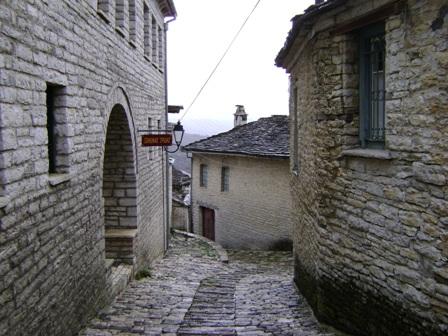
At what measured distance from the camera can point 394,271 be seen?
16.3 ft

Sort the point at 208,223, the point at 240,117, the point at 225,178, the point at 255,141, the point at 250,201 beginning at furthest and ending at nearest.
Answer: the point at 240,117 < the point at 208,223 < the point at 225,178 < the point at 255,141 < the point at 250,201

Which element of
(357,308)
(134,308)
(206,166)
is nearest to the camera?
(357,308)

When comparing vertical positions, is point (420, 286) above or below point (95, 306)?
above

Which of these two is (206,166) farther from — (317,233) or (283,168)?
(317,233)

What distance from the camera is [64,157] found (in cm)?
561

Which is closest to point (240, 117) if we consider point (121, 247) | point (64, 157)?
point (121, 247)

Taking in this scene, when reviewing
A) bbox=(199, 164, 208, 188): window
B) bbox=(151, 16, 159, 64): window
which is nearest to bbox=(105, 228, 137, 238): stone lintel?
bbox=(151, 16, 159, 64): window

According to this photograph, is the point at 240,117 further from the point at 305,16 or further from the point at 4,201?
the point at 4,201

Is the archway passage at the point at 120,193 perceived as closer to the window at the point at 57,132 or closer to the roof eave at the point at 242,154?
the window at the point at 57,132

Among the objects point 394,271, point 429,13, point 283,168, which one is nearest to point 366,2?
point 429,13

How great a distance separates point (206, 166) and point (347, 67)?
15.0 metres

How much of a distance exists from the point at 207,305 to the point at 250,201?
31.1 feet

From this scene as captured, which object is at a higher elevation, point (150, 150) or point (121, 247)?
point (150, 150)

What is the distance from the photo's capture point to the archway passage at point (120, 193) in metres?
9.40
